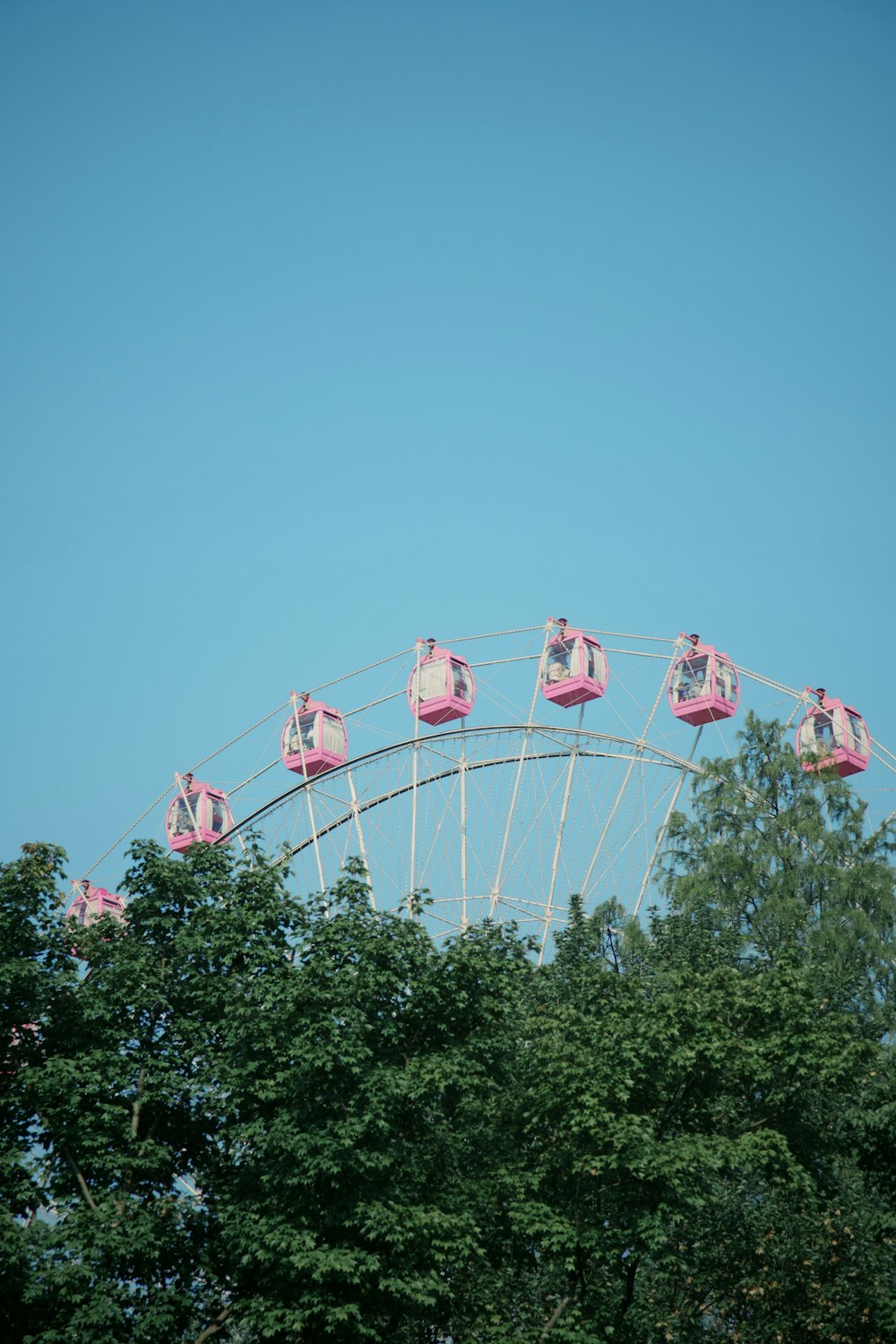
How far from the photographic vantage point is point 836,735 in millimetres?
33250

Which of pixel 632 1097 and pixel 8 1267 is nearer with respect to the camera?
pixel 8 1267

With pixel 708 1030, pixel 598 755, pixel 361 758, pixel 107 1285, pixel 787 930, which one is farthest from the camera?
pixel 361 758

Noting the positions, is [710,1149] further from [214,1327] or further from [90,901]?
[90,901]

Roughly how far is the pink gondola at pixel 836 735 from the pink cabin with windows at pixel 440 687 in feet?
25.2

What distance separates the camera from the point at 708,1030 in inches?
736

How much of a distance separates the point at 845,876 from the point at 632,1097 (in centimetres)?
964

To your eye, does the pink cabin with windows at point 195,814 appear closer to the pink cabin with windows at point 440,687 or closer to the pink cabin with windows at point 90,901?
the pink cabin with windows at point 90,901

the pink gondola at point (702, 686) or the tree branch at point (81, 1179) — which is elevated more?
the pink gondola at point (702, 686)

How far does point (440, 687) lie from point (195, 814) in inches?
392

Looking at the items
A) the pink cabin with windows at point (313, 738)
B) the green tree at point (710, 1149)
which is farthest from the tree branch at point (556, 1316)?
the pink cabin with windows at point (313, 738)

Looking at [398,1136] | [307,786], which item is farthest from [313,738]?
[398,1136]

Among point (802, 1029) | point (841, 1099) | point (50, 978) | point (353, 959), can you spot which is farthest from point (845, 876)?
point (50, 978)

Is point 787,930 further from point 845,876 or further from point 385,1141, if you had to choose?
point 385,1141

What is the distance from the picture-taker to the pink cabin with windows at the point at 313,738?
120 feet
